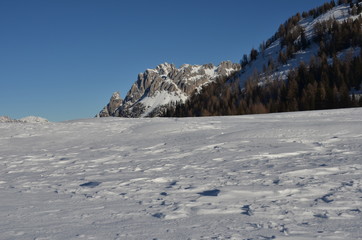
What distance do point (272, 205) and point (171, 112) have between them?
129456 millimetres

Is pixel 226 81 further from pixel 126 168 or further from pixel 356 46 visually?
pixel 126 168

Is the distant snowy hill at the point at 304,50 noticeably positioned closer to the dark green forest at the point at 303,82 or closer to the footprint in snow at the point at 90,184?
the dark green forest at the point at 303,82

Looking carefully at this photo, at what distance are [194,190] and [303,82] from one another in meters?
95.2

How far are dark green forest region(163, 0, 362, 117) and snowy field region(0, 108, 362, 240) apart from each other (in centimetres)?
6739

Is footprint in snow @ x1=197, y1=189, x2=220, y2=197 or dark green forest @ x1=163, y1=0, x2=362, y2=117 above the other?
dark green forest @ x1=163, y1=0, x2=362, y2=117

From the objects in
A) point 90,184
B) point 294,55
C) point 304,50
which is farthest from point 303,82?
point 90,184

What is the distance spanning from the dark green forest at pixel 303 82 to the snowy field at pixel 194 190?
2653 inches

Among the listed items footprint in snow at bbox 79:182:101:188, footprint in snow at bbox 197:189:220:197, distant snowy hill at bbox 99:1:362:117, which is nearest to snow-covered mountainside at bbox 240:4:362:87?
distant snowy hill at bbox 99:1:362:117

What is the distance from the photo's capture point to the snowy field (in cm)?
398

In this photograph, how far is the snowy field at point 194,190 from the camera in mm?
3979

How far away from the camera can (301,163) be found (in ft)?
26.0

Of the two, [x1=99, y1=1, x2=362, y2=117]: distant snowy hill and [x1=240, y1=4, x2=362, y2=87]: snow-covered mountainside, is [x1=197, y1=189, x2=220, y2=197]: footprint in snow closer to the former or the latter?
[x1=99, y1=1, x2=362, y2=117]: distant snowy hill

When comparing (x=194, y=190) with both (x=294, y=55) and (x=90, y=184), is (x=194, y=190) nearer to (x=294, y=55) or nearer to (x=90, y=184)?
(x=90, y=184)

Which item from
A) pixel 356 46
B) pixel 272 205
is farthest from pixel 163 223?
pixel 356 46
